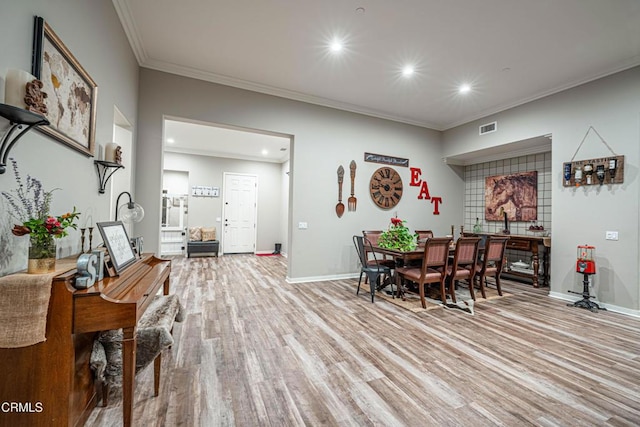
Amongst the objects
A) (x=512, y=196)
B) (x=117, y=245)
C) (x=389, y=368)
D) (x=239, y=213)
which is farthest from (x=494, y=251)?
(x=239, y=213)

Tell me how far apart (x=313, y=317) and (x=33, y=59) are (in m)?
3.12

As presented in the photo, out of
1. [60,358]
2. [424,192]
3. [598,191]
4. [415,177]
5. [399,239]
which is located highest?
[415,177]

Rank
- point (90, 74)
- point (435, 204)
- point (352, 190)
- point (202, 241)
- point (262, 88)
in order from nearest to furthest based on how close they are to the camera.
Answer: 1. point (90, 74)
2. point (262, 88)
3. point (352, 190)
4. point (435, 204)
5. point (202, 241)

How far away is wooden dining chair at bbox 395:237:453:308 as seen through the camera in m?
3.53

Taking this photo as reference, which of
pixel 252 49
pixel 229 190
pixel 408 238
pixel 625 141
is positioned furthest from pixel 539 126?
pixel 229 190

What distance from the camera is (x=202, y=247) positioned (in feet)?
24.7

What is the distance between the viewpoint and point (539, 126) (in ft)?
14.9

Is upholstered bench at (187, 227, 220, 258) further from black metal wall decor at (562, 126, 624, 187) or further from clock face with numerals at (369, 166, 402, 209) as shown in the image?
black metal wall decor at (562, 126, 624, 187)

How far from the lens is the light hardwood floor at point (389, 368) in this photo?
1697 millimetres

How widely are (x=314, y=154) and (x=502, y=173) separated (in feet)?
13.9

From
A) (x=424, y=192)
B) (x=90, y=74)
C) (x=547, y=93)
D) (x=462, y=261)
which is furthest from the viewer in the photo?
(x=424, y=192)

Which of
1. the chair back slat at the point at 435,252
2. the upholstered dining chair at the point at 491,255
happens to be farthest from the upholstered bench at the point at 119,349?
the upholstered dining chair at the point at 491,255

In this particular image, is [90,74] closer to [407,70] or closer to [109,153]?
[109,153]

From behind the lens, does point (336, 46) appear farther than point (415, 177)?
No
